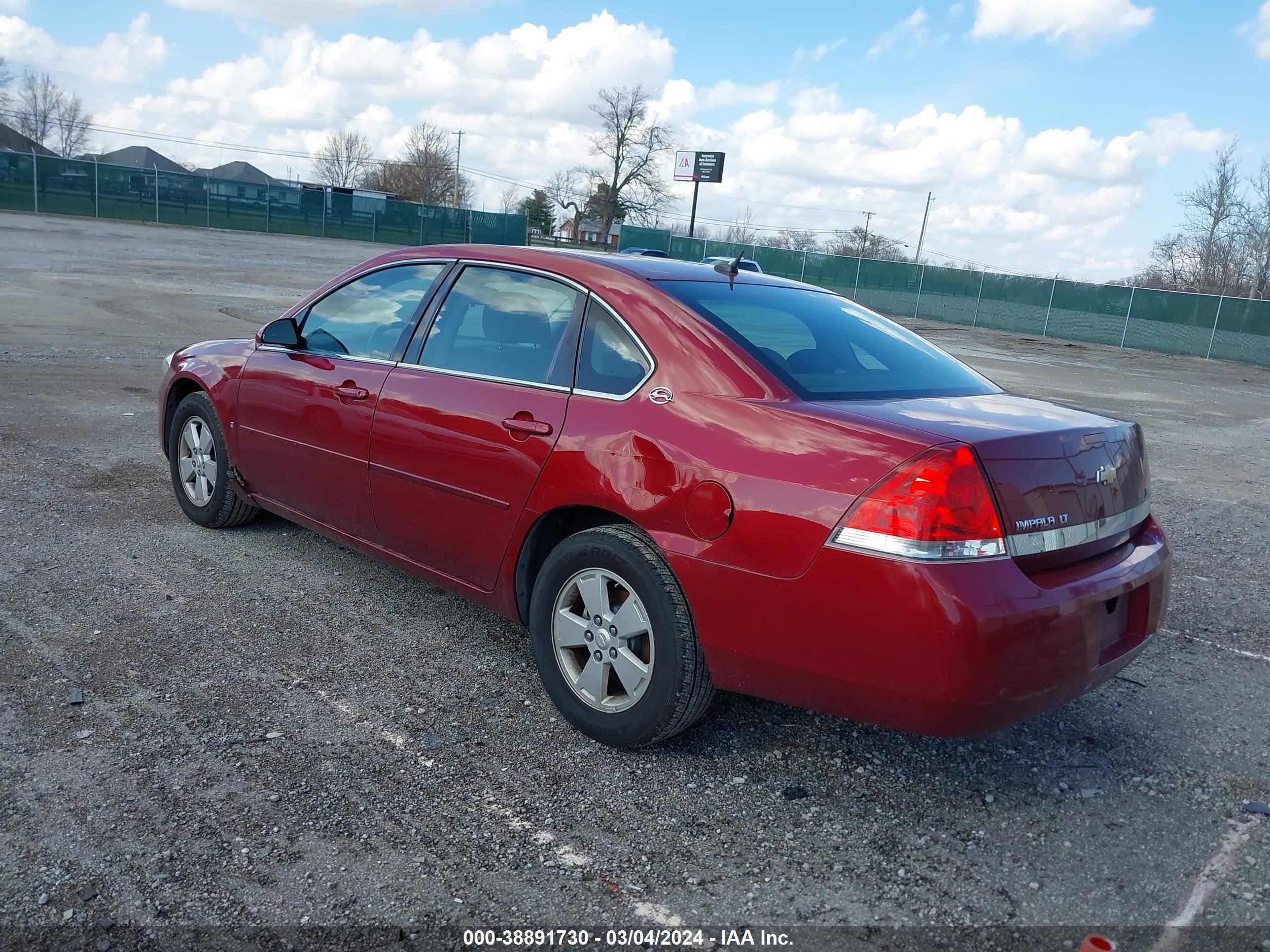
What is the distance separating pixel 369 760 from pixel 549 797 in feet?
1.94

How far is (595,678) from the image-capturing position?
3.34 m

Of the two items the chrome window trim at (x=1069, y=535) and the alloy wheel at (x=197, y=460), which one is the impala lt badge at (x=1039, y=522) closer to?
the chrome window trim at (x=1069, y=535)

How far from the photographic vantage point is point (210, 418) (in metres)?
5.21

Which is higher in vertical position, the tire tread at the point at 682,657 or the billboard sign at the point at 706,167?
the billboard sign at the point at 706,167

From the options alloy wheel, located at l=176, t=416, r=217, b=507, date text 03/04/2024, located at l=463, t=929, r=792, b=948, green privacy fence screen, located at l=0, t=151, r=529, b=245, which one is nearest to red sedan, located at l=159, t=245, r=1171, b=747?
date text 03/04/2024, located at l=463, t=929, r=792, b=948

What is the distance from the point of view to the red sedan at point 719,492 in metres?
2.73

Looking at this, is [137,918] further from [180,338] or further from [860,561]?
[180,338]

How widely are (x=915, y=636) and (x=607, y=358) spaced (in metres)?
1.42

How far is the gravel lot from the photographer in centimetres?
252

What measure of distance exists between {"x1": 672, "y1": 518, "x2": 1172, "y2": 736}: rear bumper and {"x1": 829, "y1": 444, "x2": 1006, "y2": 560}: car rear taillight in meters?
0.04

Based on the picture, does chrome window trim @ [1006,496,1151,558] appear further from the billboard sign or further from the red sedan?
the billboard sign

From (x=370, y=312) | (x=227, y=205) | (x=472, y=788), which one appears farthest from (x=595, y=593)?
(x=227, y=205)

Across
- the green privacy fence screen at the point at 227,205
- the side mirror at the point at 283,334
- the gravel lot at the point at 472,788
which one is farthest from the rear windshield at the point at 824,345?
the green privacy fence screen at the point at 227,205

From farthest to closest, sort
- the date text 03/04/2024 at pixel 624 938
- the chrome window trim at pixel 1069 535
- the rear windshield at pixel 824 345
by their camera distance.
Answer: the rear windshield at pixel 824 345
the chrome window trim at pixel 1069 535
the date text 03/04/2024 at pixel 624 938
